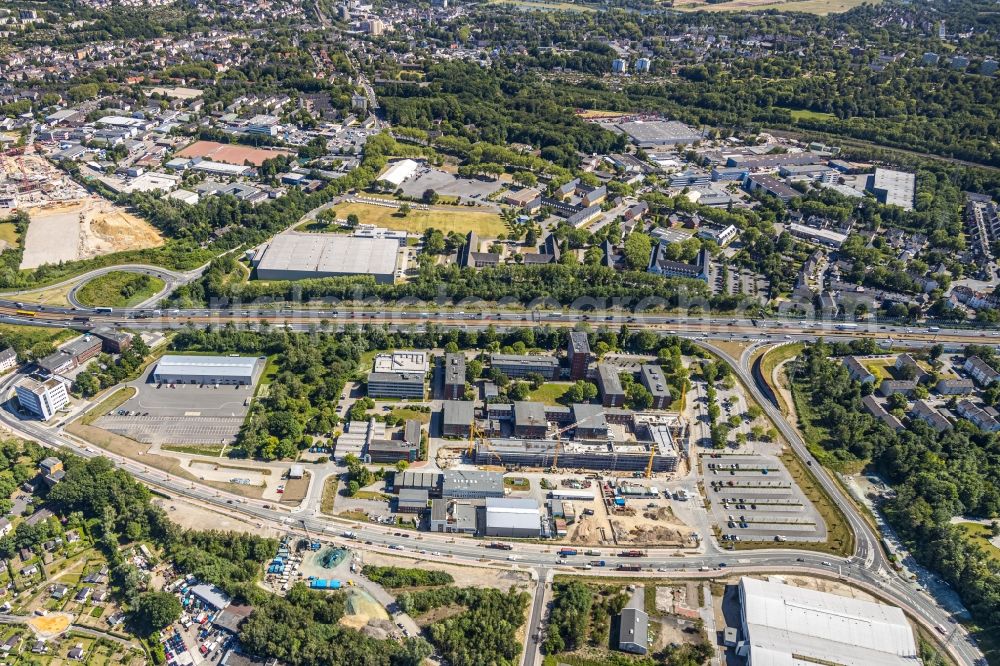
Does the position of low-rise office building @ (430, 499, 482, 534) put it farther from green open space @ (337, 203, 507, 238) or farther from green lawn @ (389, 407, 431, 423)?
green open space @ (337, 203, 507, 238)

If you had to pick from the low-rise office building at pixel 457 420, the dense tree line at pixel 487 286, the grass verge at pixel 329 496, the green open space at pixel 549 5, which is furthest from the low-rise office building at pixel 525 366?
the green open space at pixel 549 5

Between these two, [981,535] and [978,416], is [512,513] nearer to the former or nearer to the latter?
[981,535]

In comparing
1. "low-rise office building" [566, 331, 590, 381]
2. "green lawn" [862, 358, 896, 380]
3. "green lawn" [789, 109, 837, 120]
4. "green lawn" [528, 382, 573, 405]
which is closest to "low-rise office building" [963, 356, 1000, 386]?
"green lawn" [862, 358, 896, 380]

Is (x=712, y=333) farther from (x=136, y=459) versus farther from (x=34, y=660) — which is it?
(x=34, y=660)

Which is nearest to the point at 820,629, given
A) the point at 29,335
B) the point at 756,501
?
the point at 756,501

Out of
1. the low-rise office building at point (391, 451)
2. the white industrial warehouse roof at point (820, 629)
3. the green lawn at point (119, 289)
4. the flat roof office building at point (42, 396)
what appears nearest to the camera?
the white industrial warehouse roof at point (820, 629)

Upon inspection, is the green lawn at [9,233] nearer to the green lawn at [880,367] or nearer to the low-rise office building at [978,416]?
the green lawn at [880,367]
